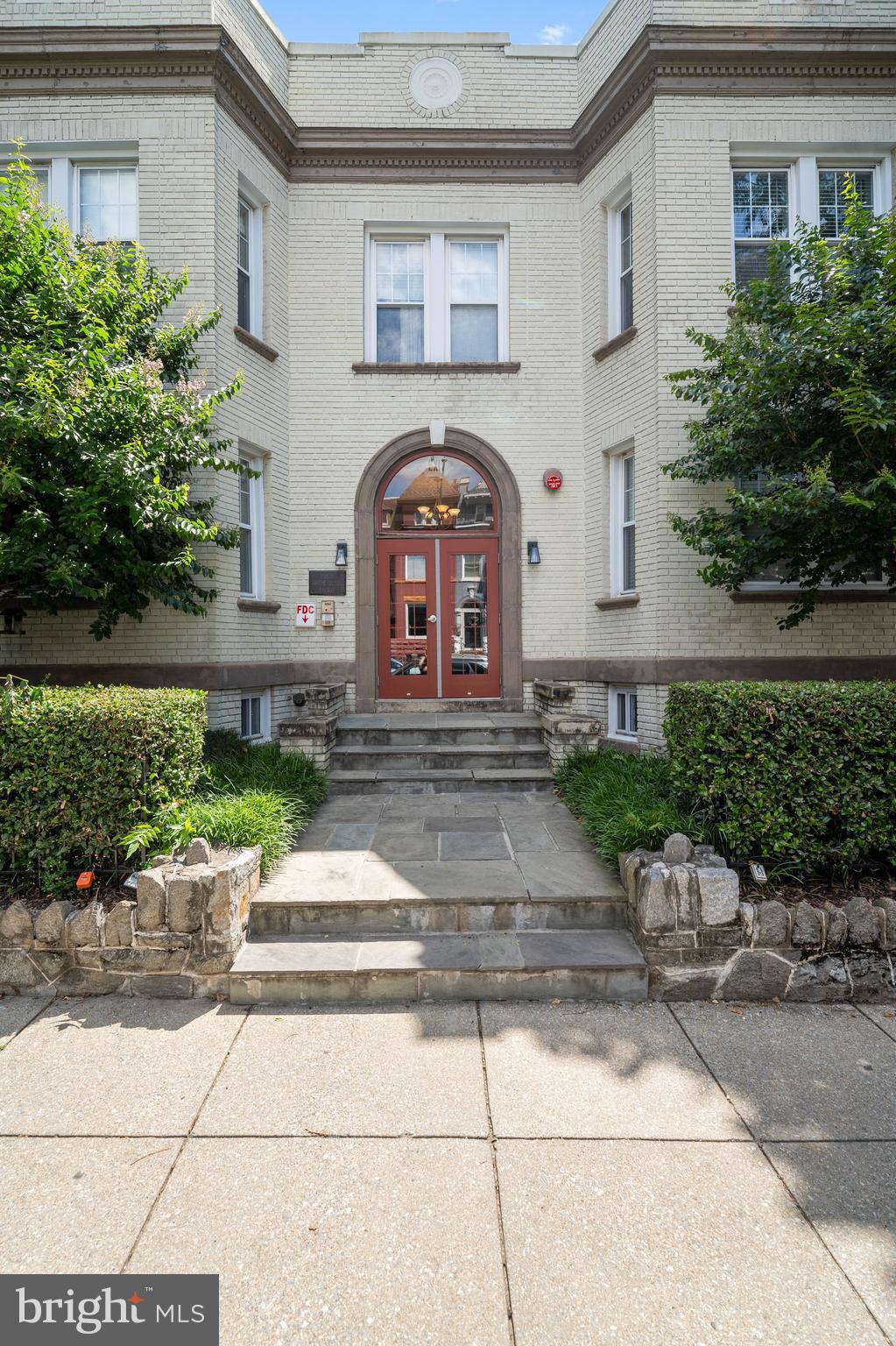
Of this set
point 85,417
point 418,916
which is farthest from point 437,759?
point 85,417

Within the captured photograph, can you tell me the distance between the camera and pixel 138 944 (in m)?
3.65

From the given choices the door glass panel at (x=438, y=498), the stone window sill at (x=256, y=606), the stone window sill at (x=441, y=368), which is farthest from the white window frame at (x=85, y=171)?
the stone window sill at (x=256, y=606)

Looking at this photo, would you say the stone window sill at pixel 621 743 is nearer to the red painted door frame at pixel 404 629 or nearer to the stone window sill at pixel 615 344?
the red painted door frame at pixel 404 629

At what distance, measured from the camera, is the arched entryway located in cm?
887

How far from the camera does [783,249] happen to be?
589 centimetres

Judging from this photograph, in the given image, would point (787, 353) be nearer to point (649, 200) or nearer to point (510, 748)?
point (649, 200)

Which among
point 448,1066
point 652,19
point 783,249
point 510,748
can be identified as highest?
point 652,19

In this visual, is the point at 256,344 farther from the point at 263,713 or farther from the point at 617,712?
the point at 617,712

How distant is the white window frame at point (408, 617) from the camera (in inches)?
352

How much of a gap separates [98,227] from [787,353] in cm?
773

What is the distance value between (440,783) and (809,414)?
A: 190 inches

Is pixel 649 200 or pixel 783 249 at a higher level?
pixel 649 200

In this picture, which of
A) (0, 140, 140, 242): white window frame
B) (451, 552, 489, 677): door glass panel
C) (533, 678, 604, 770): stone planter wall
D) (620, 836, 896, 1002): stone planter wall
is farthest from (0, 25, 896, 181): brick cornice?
(620, 836, 896, 1002): stone planter wall

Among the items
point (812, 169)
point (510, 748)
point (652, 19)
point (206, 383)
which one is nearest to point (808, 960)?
point (510, 748)
